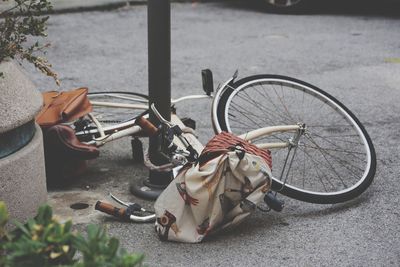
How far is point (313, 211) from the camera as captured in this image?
4094mm

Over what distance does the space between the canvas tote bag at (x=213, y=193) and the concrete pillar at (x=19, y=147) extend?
67 centimetres

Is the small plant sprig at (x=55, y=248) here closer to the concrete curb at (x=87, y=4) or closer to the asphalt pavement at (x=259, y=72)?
the asphalt pavement at (x=259, y=72)

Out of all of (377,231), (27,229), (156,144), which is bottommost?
(377,231)

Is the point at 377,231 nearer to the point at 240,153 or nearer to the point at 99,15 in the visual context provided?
the point at 240,153

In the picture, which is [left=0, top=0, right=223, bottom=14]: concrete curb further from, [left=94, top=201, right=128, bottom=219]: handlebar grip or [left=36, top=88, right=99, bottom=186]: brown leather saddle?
[left=94, top=201, right=128, bottom=219]: handlebar grip

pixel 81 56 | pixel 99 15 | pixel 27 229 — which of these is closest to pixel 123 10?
pixel 99 15

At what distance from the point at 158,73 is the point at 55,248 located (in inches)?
84.1

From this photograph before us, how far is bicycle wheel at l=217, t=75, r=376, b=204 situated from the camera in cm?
424

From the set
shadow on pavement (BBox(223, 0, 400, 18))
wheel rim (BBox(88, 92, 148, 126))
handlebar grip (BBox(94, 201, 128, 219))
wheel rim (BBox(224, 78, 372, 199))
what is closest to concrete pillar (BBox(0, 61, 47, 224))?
handlebar grip (BBox(94, 201, 128, 219))

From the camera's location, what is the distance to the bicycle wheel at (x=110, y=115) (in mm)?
4422

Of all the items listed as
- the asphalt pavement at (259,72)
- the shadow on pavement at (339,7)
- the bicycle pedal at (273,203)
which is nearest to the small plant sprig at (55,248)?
the asphalt pavement at (259,72)

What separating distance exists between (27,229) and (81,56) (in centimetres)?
569

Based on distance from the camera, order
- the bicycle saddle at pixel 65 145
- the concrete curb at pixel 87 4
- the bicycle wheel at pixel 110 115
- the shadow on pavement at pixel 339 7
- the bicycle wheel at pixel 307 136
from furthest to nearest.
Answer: the shadow on pavement at pixel 339 7 < the concrete curb at pixel 87 4 < the bicycle wheel at pixel 110 115 < the bicycle wheel at pixel 307 136 < the bicycle saddle at pixel 65 145

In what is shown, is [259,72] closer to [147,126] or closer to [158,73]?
[158,73]
